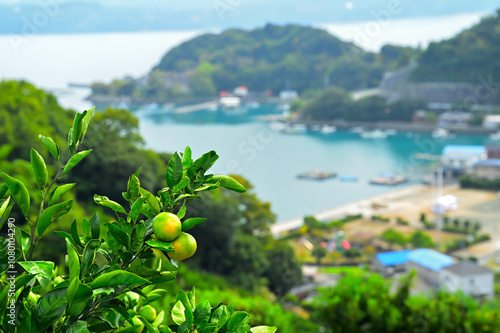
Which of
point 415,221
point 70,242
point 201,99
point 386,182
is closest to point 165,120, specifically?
point 201,99

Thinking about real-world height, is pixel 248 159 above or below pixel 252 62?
below

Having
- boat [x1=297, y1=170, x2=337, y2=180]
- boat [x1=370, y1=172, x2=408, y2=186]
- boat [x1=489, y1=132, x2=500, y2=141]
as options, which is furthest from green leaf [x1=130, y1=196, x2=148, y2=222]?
boat [x1=489, y1=132, x2=500, y2=141]

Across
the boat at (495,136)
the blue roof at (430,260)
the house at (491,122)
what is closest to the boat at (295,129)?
the house at (491,122)


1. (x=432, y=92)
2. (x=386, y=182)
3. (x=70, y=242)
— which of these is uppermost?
(x=70, y=242)

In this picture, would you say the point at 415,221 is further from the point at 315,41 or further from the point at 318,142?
the point at 315,41

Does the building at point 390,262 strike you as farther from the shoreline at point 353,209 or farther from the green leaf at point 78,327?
the green leaf at point 78,327

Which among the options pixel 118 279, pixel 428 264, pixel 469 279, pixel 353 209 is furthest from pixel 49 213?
pixel 353 209
